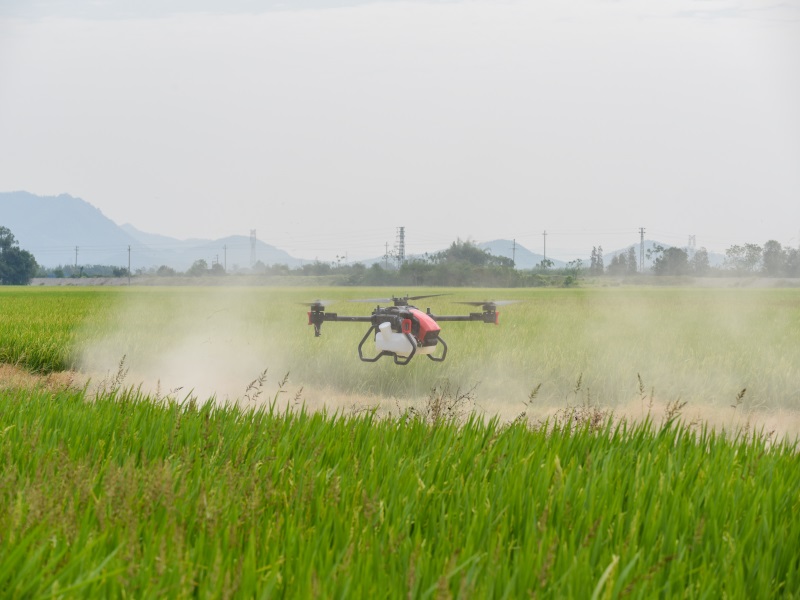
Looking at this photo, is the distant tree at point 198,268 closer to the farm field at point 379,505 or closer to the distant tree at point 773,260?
the distant tree at point 773,260

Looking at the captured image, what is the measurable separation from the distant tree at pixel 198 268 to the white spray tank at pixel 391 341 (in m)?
68.9

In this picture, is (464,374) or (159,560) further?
(464,374)

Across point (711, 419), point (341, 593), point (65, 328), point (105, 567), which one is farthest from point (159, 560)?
point (65, 328)

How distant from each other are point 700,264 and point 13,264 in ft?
255

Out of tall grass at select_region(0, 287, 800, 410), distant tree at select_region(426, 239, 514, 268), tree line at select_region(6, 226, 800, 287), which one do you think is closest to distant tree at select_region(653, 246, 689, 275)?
tree line at select_region(6, 226, 800, 287)

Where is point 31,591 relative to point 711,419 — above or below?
above

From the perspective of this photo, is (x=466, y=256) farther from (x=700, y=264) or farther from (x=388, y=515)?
(x=700, y=264)

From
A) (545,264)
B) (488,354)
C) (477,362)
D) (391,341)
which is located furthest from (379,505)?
(545,264)

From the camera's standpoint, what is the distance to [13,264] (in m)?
94.5

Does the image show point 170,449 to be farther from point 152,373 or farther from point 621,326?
point 621,326

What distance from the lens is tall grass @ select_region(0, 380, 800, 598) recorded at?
2.73 meters

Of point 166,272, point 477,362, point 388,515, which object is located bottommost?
point 477,362

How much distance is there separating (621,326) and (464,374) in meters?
9.17

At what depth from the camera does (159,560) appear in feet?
8.54
